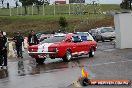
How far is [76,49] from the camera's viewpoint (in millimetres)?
27125

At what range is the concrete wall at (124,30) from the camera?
1407 inches

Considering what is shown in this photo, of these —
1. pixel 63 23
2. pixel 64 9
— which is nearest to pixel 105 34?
pixel 63 23

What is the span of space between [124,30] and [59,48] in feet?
39.0

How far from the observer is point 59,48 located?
2512 cm

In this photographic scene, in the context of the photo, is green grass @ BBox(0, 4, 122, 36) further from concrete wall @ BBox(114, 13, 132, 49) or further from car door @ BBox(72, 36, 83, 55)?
car door @ BBox(72, 36, 83, 55)

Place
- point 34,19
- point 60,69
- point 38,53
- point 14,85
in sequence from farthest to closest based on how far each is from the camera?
point 34,19
point 38,53
point 60,69
point 14,85

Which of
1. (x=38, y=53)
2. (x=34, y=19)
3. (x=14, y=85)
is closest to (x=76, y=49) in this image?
(x=38, y=53)

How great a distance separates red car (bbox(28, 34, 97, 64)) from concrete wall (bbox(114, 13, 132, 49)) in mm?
7895

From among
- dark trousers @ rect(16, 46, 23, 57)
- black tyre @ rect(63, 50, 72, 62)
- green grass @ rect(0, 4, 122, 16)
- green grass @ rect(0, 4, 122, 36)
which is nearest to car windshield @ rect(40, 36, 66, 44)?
black tyre @ rect(63, 50, 72, 62)

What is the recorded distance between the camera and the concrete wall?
35750 millimetres

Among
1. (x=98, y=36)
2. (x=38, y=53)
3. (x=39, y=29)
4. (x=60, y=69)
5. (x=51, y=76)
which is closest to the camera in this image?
(x=51, y=76)

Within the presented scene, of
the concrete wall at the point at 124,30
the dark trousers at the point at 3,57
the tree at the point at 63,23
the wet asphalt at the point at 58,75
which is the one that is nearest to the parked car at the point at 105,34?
the concrete wall at the point at 124,30

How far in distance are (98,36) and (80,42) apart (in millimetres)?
22674

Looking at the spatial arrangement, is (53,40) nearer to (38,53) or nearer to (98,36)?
(38,53)
